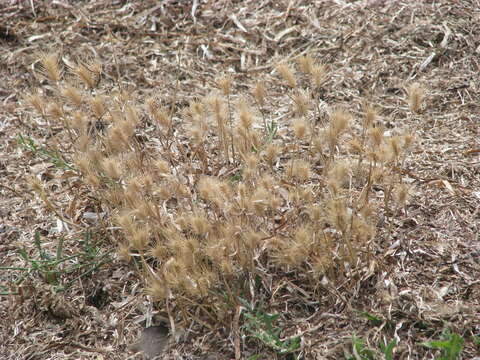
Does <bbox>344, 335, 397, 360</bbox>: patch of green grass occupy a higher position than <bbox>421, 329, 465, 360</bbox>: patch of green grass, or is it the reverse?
<bbox>421, 329, 465, 360</bbox>: patch of green grass

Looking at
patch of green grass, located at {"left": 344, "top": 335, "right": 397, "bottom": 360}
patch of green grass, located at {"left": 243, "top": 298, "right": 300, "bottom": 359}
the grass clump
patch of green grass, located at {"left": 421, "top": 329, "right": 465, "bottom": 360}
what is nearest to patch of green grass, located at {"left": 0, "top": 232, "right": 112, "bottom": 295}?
the grass clump

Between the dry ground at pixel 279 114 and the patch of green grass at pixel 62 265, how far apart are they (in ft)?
0.08

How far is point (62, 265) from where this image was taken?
2.30 metres

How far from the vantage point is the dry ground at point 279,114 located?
1.97 meters

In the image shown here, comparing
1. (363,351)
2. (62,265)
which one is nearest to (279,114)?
(62,265)

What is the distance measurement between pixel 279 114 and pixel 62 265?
4.19ft

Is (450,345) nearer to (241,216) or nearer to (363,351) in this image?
(363,351)

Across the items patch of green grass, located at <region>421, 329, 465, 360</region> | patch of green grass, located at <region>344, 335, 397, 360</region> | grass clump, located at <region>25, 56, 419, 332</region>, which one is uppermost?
grass clump, located at <region>25, 56, 419, 332</region>

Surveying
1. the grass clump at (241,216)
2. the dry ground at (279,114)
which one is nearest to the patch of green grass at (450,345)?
the dry ground at (279,114)

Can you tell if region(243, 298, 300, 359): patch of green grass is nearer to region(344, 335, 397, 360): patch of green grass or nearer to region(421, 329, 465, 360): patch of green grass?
region(344, 335, 397, 360): patch of green grass

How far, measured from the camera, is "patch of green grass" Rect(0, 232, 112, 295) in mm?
2195

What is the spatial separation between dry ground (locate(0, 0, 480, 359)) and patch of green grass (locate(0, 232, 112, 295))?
2cm

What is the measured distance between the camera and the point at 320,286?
2025mm

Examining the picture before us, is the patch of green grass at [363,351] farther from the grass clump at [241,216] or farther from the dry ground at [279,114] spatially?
the grass clump at [241,216]
